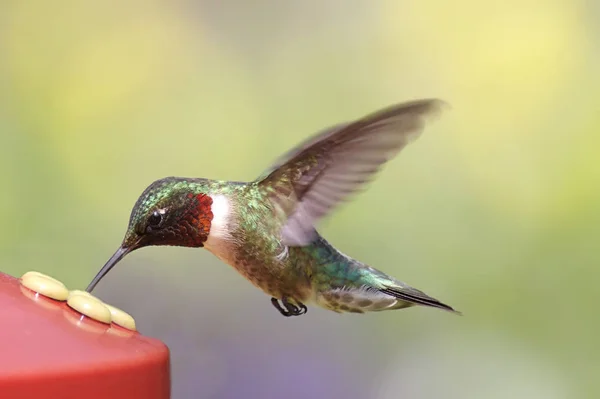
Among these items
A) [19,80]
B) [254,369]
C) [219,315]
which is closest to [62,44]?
[19,80]

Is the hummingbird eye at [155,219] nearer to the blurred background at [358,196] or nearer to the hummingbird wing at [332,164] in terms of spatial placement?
the hummingbird wing at [332,164]

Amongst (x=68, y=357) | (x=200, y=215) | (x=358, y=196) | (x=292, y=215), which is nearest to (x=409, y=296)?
(x=292, y=215)

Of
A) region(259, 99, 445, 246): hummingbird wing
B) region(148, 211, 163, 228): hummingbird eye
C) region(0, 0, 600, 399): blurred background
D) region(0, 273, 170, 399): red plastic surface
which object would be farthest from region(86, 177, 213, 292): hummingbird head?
region(0, 0, 600, 399): blurred background

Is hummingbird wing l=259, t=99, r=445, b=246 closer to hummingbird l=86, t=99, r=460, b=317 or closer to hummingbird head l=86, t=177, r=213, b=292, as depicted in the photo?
hummingbird l=86, t=99, r=460, b=317

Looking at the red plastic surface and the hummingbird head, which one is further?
the hummingbird head

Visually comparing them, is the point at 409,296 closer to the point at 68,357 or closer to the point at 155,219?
the point at 155,219

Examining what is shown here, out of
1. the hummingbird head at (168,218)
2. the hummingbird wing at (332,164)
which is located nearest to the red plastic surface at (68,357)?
the hummingbird head at (168,218)
